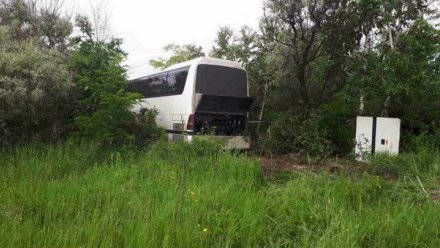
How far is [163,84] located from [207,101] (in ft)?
13.9

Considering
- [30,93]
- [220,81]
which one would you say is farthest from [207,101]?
[30,93]

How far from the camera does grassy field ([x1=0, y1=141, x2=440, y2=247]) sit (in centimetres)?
406

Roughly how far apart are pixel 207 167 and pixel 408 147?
651 cm

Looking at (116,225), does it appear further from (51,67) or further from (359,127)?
(359,127)

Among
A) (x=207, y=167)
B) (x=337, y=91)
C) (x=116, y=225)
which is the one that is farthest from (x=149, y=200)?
(x=337, y=91)

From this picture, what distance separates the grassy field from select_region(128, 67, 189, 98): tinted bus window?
6693 mm

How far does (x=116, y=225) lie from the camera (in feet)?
14.0

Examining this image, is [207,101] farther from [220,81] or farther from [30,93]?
[30,93]

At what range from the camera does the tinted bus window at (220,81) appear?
13.0 meters

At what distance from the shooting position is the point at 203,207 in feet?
15.7

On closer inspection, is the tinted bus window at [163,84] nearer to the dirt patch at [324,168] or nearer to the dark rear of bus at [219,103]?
the dark rear of bus at [219,103]

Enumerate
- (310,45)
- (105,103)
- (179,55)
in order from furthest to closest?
(179,55) → (310,45) → (105,103)

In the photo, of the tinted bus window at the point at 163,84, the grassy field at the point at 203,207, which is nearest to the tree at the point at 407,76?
the grassy field at the point at 203,207

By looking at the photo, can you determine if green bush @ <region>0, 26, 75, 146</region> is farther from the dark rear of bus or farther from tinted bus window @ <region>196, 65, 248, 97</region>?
tinted bus window @ <region>196, 65, 248, 97</region>
